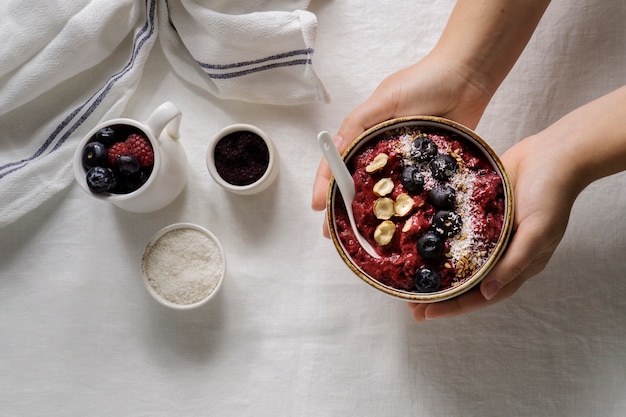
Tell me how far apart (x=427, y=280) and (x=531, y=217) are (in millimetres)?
230

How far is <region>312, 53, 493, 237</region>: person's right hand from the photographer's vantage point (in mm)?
1186

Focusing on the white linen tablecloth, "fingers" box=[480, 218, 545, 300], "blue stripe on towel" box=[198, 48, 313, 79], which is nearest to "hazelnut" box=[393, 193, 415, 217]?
"fingers" box=[480, 218, 545, 300]

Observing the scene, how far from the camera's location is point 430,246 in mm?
968

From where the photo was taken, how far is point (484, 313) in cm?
131

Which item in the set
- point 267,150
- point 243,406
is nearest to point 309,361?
point 243,406

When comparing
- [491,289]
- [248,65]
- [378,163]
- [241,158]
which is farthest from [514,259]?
[248,65]

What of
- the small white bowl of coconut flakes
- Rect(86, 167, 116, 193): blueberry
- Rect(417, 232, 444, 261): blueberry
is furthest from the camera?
the small white bowl of coconut flakes

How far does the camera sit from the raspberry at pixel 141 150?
47.6 inches

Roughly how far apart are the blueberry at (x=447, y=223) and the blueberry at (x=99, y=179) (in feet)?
2.05

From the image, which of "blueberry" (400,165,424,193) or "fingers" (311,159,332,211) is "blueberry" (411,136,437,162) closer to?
"blueberry" (400,165,424,193)

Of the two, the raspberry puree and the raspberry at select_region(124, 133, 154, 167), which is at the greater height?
the raspberry puree

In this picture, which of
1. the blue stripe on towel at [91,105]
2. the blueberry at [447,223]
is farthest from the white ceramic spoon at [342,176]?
the blue stripe on towel at [91,105]

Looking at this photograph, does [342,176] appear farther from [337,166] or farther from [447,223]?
[447,223]

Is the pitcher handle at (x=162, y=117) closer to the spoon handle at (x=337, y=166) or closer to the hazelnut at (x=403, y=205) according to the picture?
the spoon handle at (x=337, y=166)
